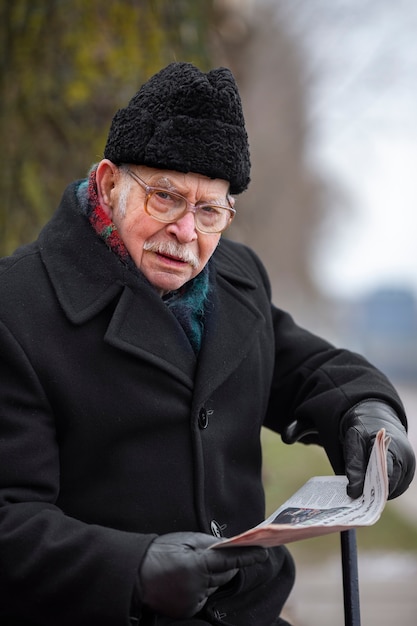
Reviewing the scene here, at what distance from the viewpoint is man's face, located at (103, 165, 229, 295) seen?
2.37 meters

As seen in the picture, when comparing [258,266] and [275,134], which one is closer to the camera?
[258,266]

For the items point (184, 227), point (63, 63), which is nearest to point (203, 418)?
point (184, 227)

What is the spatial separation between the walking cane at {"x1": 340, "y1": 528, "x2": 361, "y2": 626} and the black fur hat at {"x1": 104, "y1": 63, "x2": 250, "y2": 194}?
0.95m

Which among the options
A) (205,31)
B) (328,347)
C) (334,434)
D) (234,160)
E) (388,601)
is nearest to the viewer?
(234,160)

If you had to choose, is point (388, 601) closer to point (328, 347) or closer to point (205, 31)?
point (328, 347)

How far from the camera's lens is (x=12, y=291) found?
233 centimetres

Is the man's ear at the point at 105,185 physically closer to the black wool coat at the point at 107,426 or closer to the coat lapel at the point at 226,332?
the black wool coat at the point at 107,426

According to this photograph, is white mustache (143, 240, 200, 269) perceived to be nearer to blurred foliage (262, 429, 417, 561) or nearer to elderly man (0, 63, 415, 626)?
elderly man (0, 63, 415, 626)

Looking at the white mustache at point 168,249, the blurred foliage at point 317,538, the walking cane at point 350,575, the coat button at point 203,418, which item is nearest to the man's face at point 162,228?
the white mustache at point 168,249

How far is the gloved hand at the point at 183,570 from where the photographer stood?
199 cm

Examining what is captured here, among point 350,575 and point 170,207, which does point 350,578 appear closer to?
point 350,575

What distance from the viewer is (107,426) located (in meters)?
2.30

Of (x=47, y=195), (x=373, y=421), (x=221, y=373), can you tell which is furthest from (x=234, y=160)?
(x=47, y=195)

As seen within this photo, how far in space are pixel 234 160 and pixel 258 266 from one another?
660 millimetres
